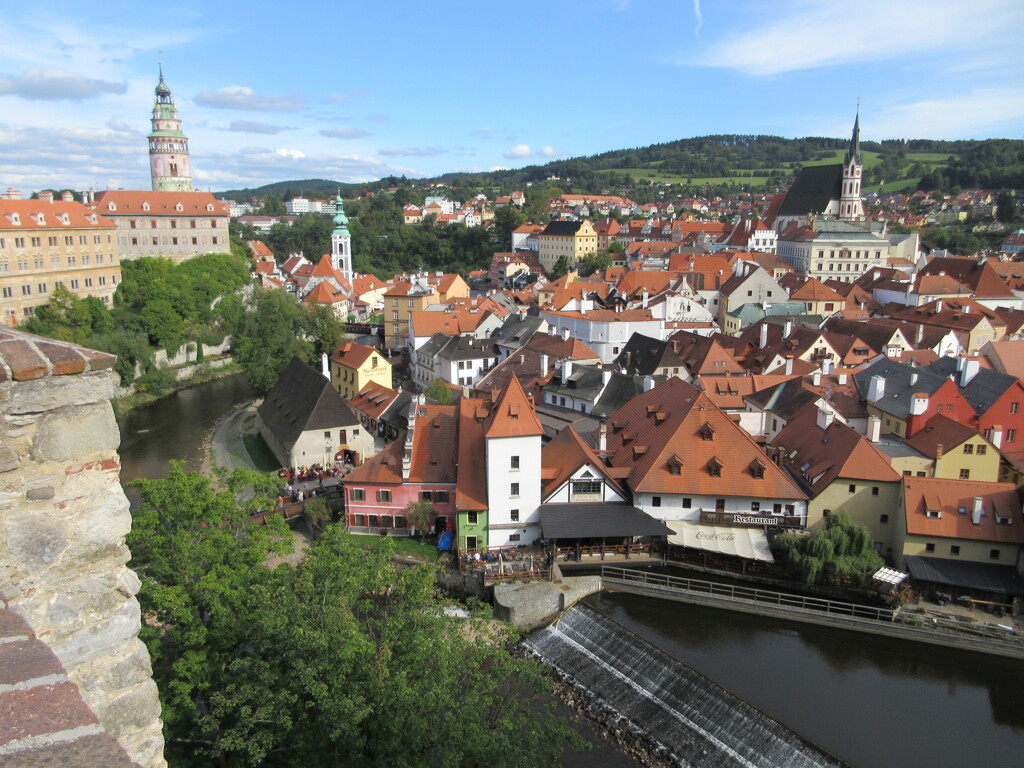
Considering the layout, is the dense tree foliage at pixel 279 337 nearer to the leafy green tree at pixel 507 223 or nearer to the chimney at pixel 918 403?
the chimney at pixel 918 403

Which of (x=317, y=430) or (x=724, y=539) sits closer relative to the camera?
(x=724, y=539)

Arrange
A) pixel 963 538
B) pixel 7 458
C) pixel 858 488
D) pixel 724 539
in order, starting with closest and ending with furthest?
1. pixel 7 458
2. pixel 963 538
3. pixel 724 539
4. pixel 858 488

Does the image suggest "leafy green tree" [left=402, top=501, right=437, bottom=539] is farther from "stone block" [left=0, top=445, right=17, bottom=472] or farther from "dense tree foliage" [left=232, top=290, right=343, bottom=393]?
"stone block" [left=0, top=445, right=17, bottom=472]

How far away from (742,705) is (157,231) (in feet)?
222

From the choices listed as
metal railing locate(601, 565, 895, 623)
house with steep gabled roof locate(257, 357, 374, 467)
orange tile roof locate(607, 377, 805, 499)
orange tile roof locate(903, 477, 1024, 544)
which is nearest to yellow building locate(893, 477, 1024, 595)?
orange tile roof locate(903, 477, 1024, 544)

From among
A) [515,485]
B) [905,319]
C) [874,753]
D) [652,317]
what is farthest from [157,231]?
[874,753]

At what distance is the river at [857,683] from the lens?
661 inches

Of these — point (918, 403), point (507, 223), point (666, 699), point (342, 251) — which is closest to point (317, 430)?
point (666, 699)

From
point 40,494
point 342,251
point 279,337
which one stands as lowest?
point 279,337

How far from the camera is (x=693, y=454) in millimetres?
26109

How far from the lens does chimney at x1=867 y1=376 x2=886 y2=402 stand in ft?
105

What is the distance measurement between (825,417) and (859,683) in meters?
11.6

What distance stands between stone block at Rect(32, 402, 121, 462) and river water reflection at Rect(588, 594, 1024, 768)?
55.8 ft

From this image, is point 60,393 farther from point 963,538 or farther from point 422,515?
point 963,538
